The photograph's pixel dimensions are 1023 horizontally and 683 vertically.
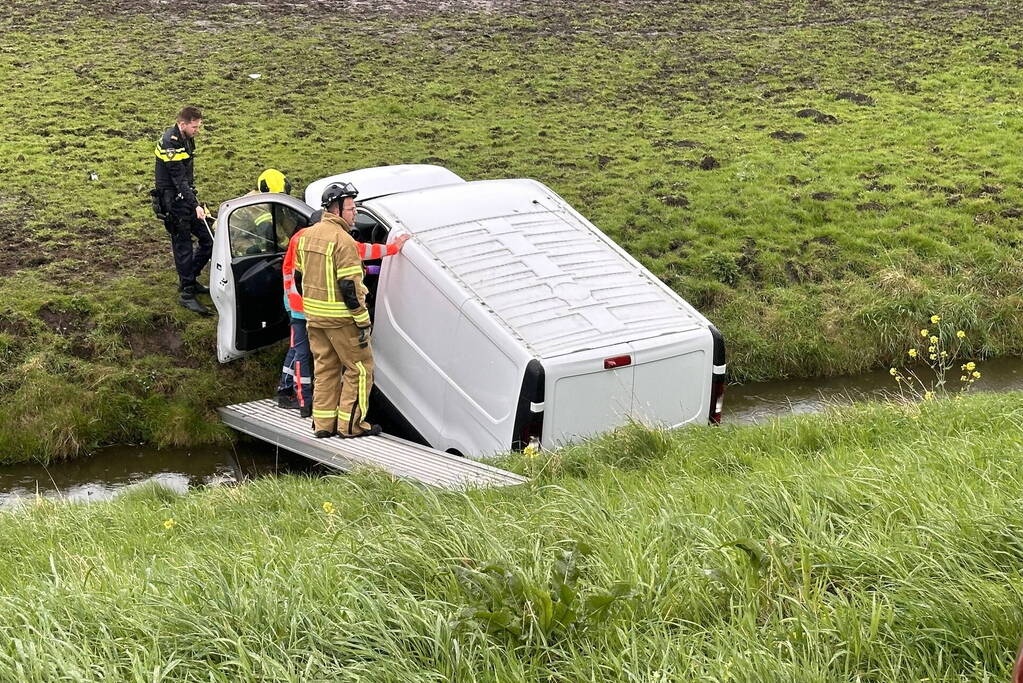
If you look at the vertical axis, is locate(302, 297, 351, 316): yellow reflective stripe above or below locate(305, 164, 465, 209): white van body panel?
below

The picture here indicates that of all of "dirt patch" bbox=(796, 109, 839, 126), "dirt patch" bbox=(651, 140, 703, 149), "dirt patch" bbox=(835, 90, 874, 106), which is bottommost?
"dirt patch" bbox=(651, 140, 703, 149)

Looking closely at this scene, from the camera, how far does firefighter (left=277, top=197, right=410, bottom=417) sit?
→ 8477 mm

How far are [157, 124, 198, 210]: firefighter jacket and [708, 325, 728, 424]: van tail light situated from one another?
A: 5.29 m

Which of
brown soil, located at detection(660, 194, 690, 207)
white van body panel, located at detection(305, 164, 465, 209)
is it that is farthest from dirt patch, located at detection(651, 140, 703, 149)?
white van body panel, located at detection(305, 164, 465, 209)

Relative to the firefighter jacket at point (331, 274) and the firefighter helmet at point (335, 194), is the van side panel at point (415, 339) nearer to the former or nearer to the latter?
the firefighter jacket at point (331, 274)

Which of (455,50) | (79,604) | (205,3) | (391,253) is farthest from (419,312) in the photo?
(205,3)

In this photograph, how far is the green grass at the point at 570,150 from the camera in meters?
10.7

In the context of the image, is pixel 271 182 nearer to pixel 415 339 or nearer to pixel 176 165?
pixel 176 165

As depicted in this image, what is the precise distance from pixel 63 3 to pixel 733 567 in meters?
21.3

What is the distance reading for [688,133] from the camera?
16.0 meters

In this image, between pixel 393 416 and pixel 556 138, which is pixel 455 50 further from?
pixel 393 416

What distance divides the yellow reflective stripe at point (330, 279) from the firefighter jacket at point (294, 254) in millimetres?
254

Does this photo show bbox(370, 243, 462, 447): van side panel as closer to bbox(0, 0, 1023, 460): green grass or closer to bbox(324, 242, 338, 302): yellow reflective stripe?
bbox(324, 242, 338, 302): yellow reflective stripe

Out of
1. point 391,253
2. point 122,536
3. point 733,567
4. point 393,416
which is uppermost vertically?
point 733,567
